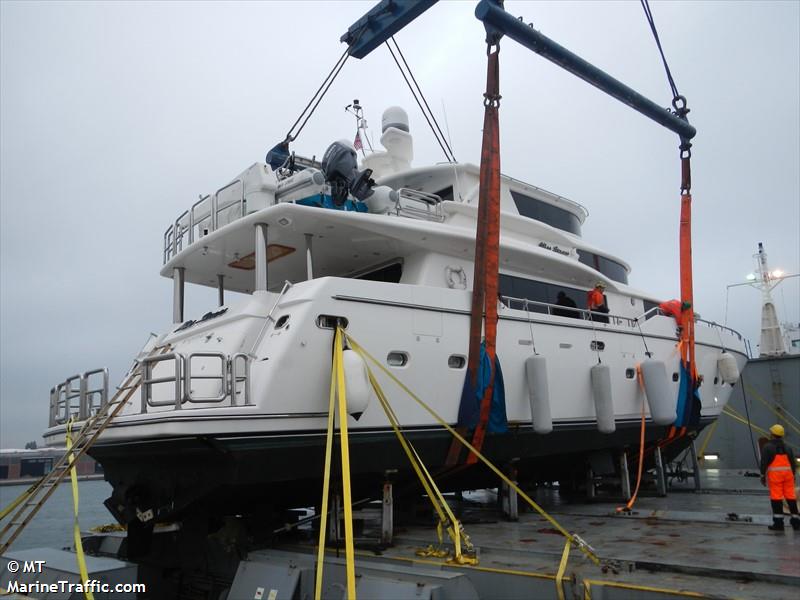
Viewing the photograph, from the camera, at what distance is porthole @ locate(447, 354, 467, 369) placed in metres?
7.08

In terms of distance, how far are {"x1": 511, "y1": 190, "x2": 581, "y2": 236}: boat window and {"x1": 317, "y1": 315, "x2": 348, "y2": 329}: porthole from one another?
516 cm

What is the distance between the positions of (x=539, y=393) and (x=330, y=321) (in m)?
2.82

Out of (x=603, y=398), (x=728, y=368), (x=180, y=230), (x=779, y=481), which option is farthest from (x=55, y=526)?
(x=779, y=481)

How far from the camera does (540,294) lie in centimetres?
916

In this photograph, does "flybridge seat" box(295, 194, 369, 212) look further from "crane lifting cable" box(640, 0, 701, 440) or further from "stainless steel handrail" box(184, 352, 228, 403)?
"crane lifting cable" box(640, 0, 701, 440)

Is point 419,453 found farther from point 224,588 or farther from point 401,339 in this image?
point 224,588

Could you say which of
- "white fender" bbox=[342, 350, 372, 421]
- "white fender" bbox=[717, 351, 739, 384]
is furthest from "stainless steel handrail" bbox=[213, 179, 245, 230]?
"white fender" bbox=[717, 351, 739, 384]

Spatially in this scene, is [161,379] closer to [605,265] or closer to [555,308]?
[555,308]

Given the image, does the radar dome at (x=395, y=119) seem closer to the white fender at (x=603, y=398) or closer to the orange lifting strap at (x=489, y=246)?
the orange lifting strap at (x=489, y=246)

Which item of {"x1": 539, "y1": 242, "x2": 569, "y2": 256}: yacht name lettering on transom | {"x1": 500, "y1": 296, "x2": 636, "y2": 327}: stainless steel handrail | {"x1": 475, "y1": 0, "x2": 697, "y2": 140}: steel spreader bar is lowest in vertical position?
{"x1": 500, "y1": 296, "x2": 636, "y2": 327}: stainless steel handrail

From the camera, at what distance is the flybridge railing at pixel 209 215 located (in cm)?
754

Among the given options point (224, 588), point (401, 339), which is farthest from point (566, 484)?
point (224, 588)

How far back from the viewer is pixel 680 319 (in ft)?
34.3

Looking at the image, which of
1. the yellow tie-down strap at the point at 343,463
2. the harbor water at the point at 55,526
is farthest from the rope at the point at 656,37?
the harbor water at the point at 55,526
